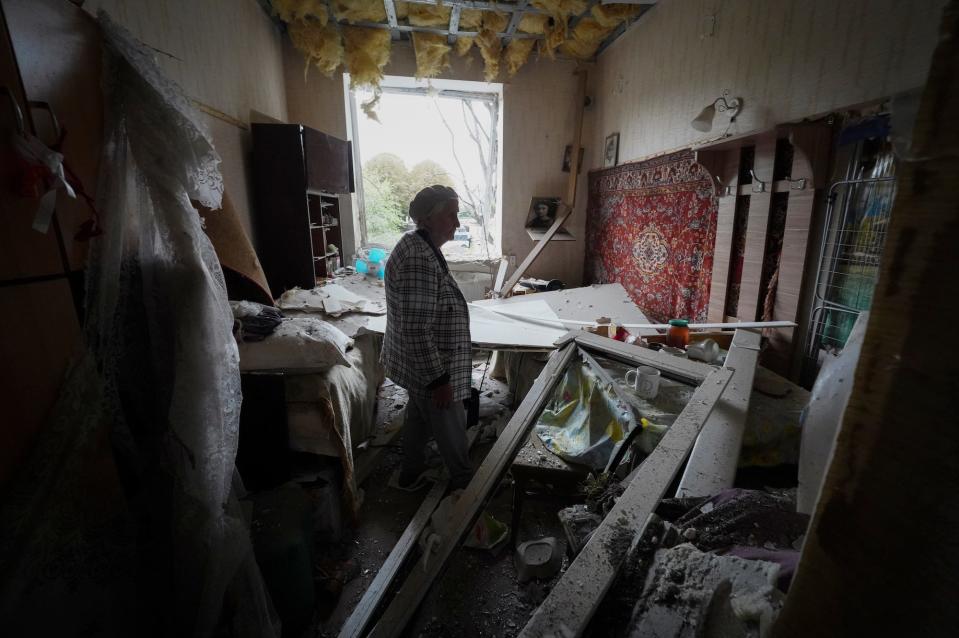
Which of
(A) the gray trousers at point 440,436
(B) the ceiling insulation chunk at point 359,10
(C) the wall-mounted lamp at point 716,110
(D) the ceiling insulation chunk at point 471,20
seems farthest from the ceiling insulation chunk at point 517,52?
(A) the gray trousers at point 440,436

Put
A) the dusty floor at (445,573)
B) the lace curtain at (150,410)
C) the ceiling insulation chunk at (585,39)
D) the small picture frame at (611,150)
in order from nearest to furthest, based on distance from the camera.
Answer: the lace curtain at (150,410) < the dusty floor at (445,573) < the ceiling insulation chunk at (585,39) < the small picture frame at (611,150)

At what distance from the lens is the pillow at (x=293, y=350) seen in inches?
67.8

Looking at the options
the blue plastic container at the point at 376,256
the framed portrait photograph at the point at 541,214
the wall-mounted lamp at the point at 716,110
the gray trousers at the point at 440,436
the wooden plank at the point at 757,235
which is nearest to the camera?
the gray trousers at the point at 440,436

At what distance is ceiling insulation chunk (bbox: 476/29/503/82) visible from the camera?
386cm

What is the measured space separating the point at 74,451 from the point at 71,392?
0.43 ft

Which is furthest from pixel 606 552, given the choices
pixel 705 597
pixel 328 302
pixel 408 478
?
pixel 328 302

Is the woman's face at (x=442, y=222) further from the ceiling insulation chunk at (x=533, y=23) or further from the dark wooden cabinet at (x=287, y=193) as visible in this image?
the ceiling insulation chunk at (x=533, y=23)

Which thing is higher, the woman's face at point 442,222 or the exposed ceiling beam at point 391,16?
the exposed ceiling beam at point 391,16

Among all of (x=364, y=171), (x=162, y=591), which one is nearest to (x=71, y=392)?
(x=162, y=591)

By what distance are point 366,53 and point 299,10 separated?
67cm

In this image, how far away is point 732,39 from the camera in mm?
2422

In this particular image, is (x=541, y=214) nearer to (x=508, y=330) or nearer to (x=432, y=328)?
(x=508, y=330)

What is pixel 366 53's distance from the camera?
154 inches

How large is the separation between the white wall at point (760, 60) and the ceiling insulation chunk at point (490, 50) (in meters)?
1.18
